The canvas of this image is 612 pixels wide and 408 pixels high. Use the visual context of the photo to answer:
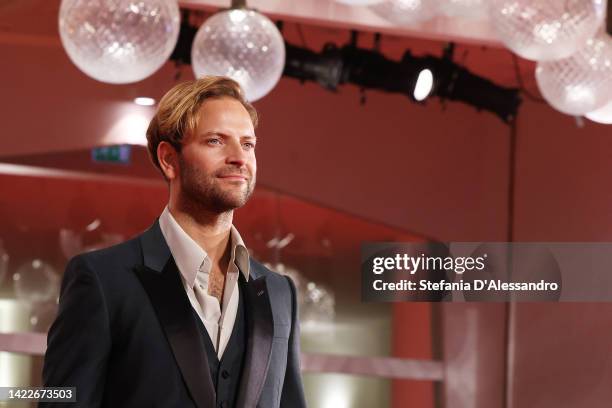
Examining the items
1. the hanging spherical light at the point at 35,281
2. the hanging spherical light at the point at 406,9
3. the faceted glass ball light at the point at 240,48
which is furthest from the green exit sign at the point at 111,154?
the hanging spherical light at the point at 406,9

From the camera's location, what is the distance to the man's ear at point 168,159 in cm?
126

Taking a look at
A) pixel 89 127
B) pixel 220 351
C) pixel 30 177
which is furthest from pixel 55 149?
pixel 220 351

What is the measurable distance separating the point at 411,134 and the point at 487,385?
1167mm

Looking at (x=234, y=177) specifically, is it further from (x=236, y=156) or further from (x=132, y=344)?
(x=132, y=344)

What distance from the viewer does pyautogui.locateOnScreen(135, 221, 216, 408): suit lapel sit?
1.19 meters

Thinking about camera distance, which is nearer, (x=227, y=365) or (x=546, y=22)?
(x=227, y=365)

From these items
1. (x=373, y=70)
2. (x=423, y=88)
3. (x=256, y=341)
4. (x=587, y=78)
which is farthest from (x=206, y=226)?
(x=373, y=70)

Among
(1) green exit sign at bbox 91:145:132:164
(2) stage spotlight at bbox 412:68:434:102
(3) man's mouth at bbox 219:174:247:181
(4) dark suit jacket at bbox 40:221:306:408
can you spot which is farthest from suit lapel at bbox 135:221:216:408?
(1) green exit sign at bbox 91:145:132:164

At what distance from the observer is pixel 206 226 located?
125 cm

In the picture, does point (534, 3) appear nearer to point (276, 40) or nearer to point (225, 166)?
point (276, 40)

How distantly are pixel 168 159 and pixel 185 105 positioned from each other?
0.22 ft

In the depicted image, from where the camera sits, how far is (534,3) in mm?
2238

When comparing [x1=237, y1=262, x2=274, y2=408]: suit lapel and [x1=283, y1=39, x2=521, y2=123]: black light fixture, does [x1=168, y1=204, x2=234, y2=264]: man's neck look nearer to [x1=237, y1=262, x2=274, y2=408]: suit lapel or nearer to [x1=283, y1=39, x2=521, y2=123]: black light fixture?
[x1=237, y1=262, x2=274, y2=408]: suit lapel

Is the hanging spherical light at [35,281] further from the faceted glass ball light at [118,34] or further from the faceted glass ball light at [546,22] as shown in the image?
the faceted glass ball light at [546,22]
